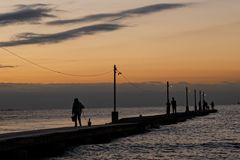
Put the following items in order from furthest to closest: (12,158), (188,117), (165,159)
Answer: (188,117) → (165,159) → (12,158)

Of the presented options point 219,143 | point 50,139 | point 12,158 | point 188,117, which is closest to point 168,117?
point 188,117

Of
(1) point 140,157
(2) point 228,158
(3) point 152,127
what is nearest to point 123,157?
(1) point 140,157

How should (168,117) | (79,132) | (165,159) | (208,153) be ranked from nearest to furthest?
(165,159) → (208,153) → (79,132) → (168,117)

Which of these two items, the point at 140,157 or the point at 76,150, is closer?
the point at 140,157

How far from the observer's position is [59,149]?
23344 millimetres

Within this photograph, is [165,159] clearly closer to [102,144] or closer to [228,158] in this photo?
[228,158]

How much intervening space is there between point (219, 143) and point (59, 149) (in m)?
13.3

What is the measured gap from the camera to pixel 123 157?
75.5 ft

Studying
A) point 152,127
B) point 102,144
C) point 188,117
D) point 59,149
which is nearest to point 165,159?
point 59,149

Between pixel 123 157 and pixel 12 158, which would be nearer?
pixel 12 158

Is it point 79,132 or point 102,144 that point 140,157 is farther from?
point 102,144

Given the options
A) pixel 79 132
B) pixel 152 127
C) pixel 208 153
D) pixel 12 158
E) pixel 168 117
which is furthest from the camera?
pixel 168 117

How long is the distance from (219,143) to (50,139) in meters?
14.1

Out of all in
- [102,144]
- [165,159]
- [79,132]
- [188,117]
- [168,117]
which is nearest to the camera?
[165,159]
